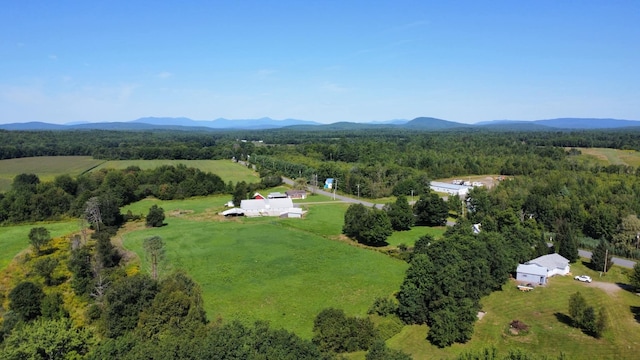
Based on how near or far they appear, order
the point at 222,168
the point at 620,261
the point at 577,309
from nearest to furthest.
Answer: the point at 577,309 < the point at 620,261 < the point at 222,168

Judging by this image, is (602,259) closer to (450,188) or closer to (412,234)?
(412,234)

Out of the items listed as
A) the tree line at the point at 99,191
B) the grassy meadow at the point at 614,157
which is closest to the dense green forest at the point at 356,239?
the tree line at the point at 99,191

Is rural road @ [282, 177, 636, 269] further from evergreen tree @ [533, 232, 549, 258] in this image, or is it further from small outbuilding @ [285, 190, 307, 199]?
evergreen tree @ [533, 232, 549, 258]

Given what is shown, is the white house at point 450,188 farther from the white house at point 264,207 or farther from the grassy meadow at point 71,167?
the grassy meadow at point 71,167

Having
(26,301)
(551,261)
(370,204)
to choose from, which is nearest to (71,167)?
(370,204)

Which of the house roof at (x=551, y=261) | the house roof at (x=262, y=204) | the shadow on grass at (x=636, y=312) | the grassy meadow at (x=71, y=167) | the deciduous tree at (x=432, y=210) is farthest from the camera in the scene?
the grassy meadow at (x=71, y=167)

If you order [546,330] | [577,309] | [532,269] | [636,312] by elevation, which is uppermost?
[577,309]

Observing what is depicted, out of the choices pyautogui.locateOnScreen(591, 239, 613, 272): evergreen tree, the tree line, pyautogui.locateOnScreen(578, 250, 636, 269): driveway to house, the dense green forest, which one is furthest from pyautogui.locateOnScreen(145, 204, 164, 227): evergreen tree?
pyautogui.locateOnScreen(578, 250, 636, 269): driveway to house
